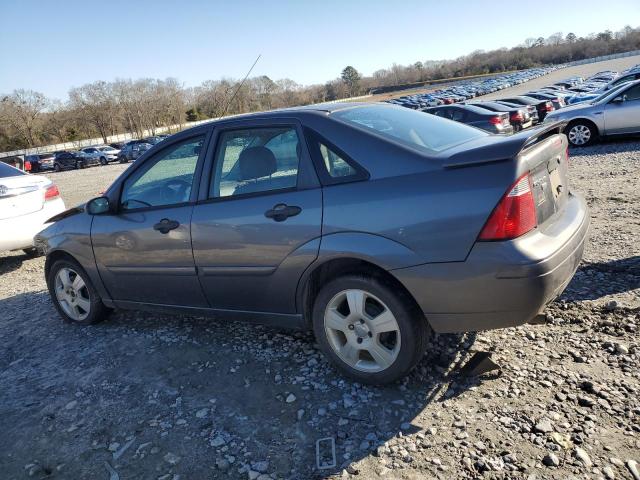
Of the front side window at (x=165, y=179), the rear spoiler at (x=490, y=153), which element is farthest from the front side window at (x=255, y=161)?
the rear spoiler at (x=490, y=153)

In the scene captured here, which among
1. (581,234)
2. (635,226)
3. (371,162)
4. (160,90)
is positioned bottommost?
(635,226)

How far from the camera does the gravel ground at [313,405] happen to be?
2422mm

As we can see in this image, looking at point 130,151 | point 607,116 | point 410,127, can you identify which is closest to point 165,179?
point 410,127

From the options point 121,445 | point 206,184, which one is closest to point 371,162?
point 206,184

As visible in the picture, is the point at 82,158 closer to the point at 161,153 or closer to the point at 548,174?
the point at 161,153

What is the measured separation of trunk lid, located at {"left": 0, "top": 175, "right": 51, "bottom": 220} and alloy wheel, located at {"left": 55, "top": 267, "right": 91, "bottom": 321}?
8.30ft

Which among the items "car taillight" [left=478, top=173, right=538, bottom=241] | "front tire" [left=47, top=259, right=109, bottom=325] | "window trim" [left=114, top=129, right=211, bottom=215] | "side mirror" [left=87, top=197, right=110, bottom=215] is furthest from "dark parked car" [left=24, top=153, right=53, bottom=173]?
"car taillight" [left=478, top=173, right=538, bottom=241]

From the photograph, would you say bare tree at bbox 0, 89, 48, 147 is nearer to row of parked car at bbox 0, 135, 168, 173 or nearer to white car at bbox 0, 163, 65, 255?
row of parked car at bbox 0, 135, 168, 173

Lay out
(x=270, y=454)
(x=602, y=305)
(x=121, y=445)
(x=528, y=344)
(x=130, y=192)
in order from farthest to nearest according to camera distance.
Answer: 1. (x=130, y=192)
2. (x=602, y=305)
3. (x=528, y=344)
4. (x=121, y=445)
5. (x=270, y=454)

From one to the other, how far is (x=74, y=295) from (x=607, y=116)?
12.0m

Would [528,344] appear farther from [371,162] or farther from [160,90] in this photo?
[160,90]

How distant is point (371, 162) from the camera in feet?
9.36

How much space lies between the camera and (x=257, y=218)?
3.16 metres

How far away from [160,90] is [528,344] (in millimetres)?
99775
